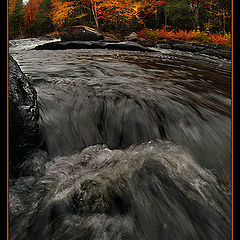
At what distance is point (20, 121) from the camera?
1394 mm

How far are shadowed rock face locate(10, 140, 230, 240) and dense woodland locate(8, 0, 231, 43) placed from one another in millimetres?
13140

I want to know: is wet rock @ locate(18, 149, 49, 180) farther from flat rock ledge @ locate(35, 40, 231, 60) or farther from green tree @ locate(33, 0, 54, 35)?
green tree @ locate(33, 0, 54, 35)

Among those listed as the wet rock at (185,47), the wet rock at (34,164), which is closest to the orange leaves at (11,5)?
the wet rock at (185,47)

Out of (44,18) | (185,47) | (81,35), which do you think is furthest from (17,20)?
(185,47)

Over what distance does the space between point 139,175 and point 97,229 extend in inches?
20.0

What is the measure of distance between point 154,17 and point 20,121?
62.9 ft

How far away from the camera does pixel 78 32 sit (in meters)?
11.9

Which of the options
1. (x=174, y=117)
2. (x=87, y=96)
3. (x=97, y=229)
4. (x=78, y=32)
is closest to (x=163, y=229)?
(x=97, y=229)

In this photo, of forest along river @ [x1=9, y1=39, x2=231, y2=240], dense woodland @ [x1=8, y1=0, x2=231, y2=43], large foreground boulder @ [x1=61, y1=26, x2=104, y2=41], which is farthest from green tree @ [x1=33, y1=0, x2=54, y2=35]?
forest along river @ [x1=9, y1=39, x2=231, y2=240]

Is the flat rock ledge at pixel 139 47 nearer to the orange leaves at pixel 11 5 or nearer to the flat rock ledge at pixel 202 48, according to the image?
the flat rock ledge at pixel 202 48

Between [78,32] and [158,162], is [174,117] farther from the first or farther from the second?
[78,32]

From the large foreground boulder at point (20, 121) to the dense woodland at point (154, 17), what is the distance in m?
13.2

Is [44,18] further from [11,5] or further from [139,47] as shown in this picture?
[139,47]

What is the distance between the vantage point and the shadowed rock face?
1.00m
